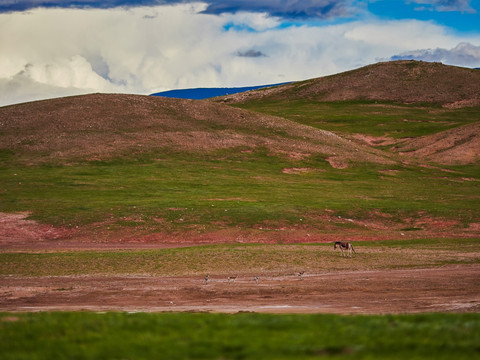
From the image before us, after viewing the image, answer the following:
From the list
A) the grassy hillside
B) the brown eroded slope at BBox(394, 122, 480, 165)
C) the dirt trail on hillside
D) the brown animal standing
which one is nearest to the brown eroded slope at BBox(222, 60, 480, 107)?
the grassy hillside

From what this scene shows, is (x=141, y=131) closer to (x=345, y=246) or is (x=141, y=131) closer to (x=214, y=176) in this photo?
(x=214, y=176)

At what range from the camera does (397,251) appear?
4231 centimetres

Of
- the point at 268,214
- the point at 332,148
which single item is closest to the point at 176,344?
the point at 268,214

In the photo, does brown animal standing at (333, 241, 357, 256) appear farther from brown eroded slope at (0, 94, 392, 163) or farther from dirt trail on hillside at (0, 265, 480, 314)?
brown eroded slope at (0, 94, 392, 163)

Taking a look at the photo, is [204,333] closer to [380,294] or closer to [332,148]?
[380,294]

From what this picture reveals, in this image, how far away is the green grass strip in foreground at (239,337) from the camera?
12.5 m

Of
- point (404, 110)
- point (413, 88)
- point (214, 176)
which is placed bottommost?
point (214, 176)

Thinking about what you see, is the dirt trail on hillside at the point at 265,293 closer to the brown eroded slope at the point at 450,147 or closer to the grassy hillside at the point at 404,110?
the brown eroded slope at the point at 450,147

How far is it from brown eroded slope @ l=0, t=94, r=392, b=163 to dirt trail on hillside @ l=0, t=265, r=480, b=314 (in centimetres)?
5023

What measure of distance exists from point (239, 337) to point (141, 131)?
3119 inches

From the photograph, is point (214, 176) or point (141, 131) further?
point (141, 131)

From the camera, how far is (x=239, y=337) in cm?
1403

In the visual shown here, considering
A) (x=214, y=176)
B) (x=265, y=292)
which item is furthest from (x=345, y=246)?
(x=214, y=176)

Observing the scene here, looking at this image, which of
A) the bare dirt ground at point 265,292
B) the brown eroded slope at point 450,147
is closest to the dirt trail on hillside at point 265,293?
the bare dirt ground at point 265,292
